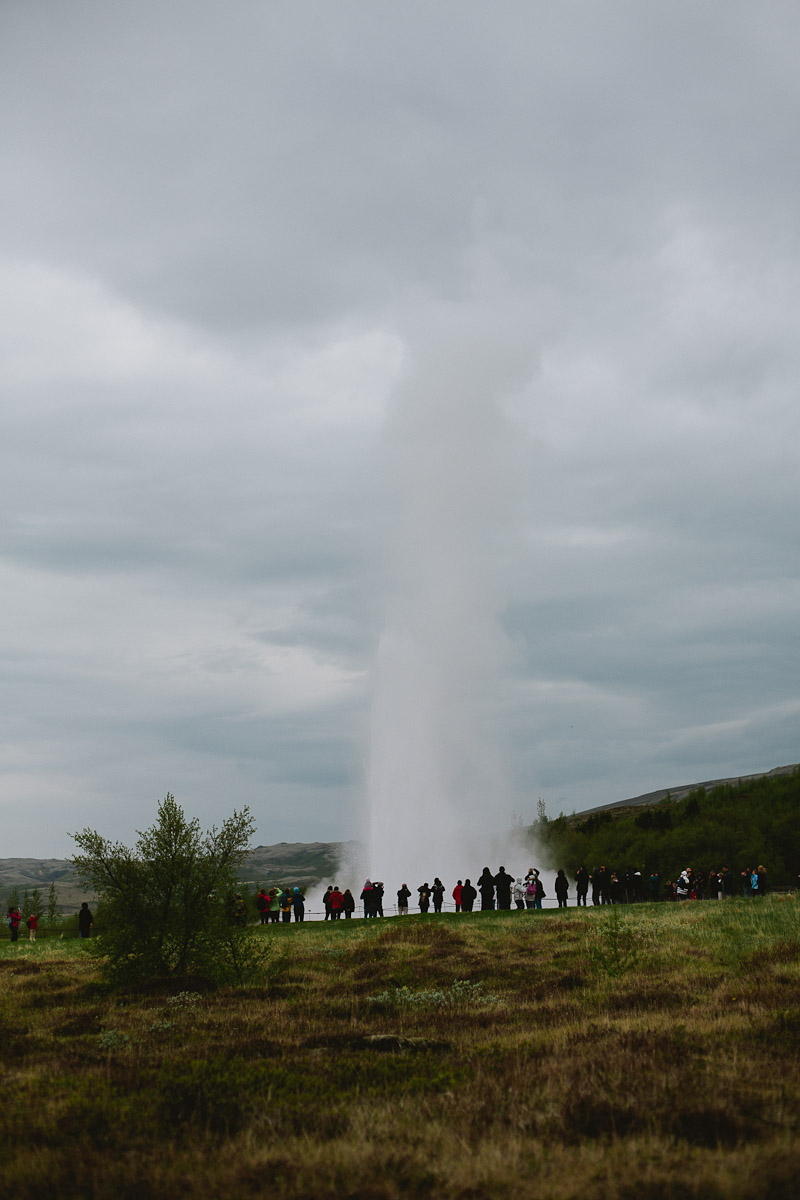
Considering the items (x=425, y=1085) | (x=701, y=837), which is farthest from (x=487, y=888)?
(x=701, y=837)

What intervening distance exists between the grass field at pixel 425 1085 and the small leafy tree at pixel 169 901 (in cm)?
108

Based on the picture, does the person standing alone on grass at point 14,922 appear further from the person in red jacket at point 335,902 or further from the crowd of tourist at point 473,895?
the person in red jacket at point 335,902

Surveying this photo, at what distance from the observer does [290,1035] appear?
600 inches


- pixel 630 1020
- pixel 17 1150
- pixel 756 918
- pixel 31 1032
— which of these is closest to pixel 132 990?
pixel 31 1032

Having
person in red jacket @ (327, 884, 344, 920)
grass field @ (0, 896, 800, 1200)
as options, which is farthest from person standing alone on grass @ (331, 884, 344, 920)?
grass field @ (0, 896, 800, 1200)

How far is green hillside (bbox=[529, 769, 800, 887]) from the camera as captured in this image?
95.4 meters

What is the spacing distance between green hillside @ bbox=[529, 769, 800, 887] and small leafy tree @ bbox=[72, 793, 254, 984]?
224 ft

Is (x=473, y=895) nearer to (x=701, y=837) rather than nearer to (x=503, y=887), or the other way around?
(x=503, y=887)

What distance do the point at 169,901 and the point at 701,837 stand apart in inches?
3536

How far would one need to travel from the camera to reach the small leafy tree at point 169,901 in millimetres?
22812

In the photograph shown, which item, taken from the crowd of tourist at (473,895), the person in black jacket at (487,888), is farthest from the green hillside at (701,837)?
the person in black jacket at (487,888)

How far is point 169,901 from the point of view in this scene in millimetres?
23297

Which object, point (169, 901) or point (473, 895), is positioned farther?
point (473, 895)

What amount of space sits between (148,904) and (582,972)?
11.1 meters
